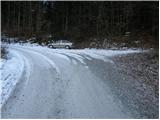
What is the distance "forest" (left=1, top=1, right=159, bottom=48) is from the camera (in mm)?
41375

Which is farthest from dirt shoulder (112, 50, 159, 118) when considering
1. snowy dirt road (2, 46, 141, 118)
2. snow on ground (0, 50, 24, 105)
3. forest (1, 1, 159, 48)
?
forest (1, 1, 159, 48)

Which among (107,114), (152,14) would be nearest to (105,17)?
(152,14)

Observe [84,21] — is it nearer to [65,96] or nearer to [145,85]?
[145,85]

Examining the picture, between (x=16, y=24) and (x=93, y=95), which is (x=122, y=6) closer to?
(x=16, y=24)

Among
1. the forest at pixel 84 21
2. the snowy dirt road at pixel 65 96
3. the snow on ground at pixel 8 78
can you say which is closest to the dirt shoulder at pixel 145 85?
the snowy dirt road at pixel 65 96

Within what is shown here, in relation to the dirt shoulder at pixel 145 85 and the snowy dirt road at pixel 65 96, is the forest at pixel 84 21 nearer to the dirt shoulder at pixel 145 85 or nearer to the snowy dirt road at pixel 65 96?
the dirt shoulder at pixel 145 85

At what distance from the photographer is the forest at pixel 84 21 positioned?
136ft

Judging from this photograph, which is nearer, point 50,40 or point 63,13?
point 50,40

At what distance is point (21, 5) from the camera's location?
2229 inches

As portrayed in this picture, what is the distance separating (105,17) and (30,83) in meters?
36.1

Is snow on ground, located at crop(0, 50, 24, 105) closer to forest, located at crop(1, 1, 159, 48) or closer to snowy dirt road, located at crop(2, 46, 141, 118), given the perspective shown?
snowy dirt road, located at crop(2, 46, 141, 118)

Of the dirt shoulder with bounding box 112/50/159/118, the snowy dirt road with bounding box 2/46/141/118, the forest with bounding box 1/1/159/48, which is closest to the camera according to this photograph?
the snowy dirt road with bounding box 2/46/141/118

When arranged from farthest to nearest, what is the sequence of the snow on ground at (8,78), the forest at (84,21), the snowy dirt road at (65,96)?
1. the forest at (84,21)
2. the snow on ground at (8,78)
3. the snowy dirt road at (65,96)

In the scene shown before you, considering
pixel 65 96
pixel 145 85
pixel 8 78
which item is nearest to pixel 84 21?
pixel 8 78
